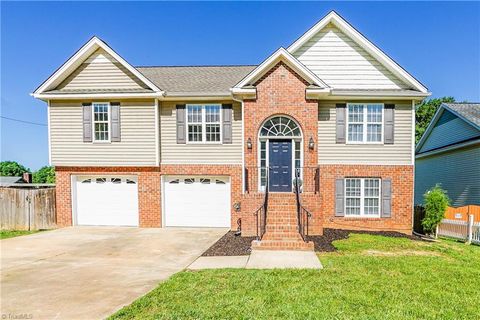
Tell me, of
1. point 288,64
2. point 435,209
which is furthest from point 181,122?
point 435,209

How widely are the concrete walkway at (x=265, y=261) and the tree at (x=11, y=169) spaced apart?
1989 inches

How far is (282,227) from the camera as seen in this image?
9930 millimetres

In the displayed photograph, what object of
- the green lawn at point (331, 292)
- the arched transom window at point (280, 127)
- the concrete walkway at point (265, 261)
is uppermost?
the arched transom window at point (280, 127)

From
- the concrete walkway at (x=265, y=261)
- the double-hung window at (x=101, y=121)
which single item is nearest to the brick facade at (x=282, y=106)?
the concrete walkway at (x=265, y=261)

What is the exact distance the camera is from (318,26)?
1256 centimetres

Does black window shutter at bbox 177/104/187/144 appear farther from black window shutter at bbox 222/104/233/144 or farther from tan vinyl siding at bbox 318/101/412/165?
tan vinyl siding at bbox 318/101/412/165

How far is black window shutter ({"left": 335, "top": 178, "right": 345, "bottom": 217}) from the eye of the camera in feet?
40.1

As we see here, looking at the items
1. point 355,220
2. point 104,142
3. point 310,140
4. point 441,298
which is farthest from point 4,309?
point 355,220

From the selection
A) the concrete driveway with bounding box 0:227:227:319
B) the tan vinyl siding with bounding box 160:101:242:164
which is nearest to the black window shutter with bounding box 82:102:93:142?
the tan vinyl siding with bounding box 160:101:242:164

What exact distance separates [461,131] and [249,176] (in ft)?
44.4

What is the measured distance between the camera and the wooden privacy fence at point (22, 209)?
41.7 ft

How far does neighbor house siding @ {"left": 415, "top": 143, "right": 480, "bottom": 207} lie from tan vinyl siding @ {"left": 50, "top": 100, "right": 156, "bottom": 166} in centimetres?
1626

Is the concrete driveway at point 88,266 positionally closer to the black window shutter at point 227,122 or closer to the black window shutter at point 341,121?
Result: the black window shutter at point 227,122

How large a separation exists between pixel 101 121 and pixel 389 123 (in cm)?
1253
